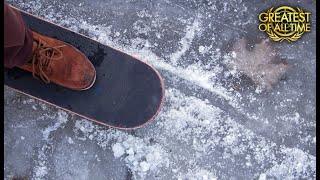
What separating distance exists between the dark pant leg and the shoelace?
0.09 meters

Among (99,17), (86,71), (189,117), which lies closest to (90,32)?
(99,17)

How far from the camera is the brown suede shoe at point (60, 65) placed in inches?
75.2

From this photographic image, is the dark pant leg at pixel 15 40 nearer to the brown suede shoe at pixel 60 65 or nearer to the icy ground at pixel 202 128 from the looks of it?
the brown suede shoe at pixel 60 65

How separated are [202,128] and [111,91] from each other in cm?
50

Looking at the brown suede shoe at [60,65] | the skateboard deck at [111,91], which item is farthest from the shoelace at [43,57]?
the skateboard deck at [111,91]

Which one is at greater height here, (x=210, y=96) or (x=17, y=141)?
(x=210, y=96)

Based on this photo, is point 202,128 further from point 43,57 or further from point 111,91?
point 43,57

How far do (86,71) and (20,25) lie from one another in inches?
17.8

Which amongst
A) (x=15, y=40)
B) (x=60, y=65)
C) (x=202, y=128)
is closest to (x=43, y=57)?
(x=60, y=65)

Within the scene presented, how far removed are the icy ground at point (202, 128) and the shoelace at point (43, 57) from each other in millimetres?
249

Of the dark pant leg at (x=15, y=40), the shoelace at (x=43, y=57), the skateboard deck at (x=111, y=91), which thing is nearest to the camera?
the dark pant leg at (x=15, y=40)

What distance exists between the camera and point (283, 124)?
212 centimetres

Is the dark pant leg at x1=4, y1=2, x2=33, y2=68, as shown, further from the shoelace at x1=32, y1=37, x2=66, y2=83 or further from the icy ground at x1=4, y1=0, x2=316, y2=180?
the icy ground at x1=4, y1=0, x2=316, y2=180
